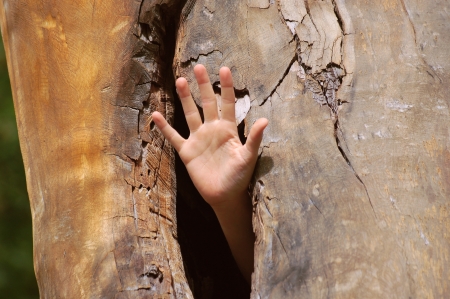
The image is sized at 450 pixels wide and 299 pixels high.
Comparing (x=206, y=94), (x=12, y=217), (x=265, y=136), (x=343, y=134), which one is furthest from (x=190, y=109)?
(x=12, y=217)

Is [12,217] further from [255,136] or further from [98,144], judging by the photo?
[255,136]

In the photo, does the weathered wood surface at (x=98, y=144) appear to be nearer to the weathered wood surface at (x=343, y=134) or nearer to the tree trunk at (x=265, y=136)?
the tree trunk at (x=265, y=136)

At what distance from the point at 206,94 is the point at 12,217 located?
2.36 m

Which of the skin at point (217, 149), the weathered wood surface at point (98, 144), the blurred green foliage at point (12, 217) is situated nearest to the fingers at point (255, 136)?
the skin at point (217, 149)

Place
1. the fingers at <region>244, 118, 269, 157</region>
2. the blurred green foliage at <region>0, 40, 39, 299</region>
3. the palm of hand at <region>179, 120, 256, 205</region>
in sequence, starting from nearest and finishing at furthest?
the fingers at <region>244, 118, 269, 157</region> < the palm of hand at <region>179, 120, 256, 205</region> < the blurred green foliage at <region>0, 40, 39, 299</region>

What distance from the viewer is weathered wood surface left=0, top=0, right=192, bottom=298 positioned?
1.38 metres

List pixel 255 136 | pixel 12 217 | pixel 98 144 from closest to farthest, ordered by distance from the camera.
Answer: pixel 255 136
pixel 98 144
pixel 12 217

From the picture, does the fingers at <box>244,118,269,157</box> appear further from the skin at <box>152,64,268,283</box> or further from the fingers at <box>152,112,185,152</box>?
the fingers at <box>152,112,185,152</box>

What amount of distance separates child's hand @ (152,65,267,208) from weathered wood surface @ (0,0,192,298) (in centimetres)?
15

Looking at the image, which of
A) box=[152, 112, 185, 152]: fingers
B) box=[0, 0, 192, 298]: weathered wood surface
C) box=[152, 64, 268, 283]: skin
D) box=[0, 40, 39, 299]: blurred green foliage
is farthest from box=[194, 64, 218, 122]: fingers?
box=[0, 40, 39, 299]: blurred green foliage

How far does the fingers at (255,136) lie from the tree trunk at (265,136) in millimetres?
50

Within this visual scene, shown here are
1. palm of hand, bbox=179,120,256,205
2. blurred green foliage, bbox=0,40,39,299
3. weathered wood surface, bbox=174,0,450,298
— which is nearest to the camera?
weathered wood surface, bbox=174,0,450,298

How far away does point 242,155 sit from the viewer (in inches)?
52.3

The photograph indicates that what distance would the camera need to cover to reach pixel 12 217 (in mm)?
3246
